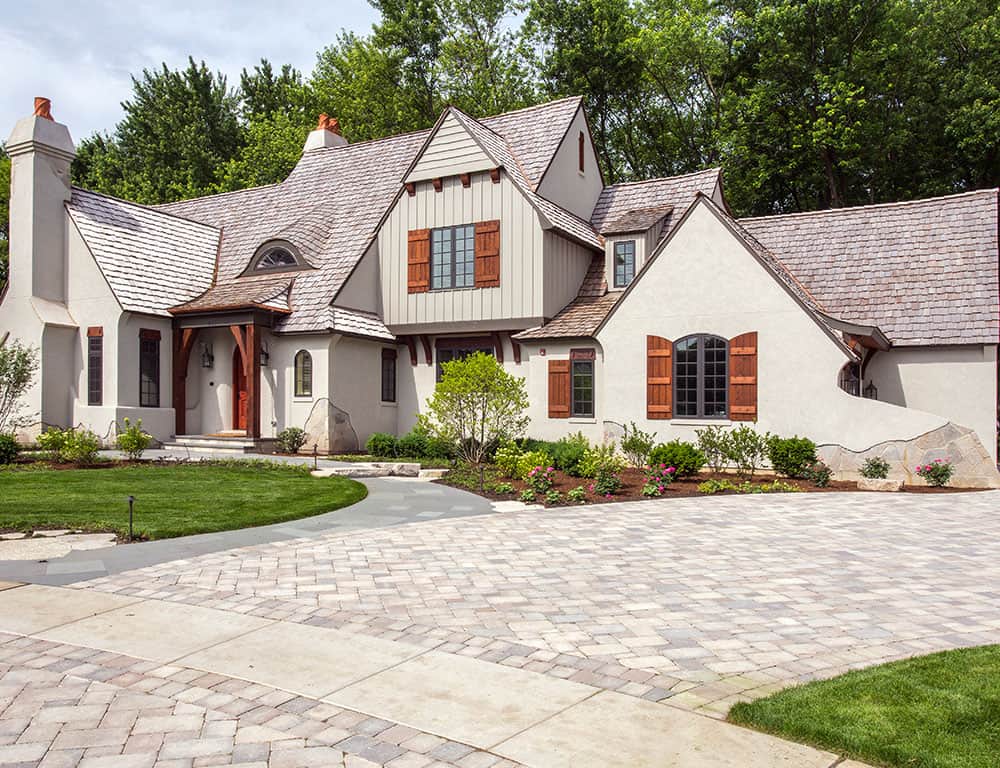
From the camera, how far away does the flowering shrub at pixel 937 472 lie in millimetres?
14688

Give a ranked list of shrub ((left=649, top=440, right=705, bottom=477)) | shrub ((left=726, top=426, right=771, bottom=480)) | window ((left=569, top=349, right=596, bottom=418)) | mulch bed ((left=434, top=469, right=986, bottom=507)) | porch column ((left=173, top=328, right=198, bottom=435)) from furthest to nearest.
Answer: porch column ((left=173, top=328, right=198, bottom=435)) → window ((left=569, top=349, right=596, bottom=418)) → shrub ((left=726, top=426, right=771, bottom=480)) → shrub ((left=649, top=440, right=705, bottom=477)) → mulch bed ((left=434, top=469, right=986, bottom=507))

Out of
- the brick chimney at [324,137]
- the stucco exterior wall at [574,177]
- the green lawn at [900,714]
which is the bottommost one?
the green lawn at [900,714]

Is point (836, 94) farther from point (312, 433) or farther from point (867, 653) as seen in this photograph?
point (867, 653)

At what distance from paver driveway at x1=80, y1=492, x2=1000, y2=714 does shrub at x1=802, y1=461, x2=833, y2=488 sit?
151 inches

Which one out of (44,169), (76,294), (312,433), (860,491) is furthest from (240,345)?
(860,491)

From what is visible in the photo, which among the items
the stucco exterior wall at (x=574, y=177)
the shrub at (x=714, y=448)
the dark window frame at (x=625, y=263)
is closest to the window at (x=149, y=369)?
the stucco exterior wall at (x=574, y=177)

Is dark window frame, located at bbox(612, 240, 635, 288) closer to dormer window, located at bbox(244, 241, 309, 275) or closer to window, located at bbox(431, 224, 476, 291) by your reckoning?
window, located at bbox(431, 224, 476, 291)

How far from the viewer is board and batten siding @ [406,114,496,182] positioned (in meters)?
21.4

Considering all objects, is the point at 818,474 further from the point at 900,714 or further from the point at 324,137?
the point at 324,137

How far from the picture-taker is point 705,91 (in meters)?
35.7

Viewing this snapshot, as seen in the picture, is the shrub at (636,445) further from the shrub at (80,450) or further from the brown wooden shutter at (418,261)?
the shrub at (80,450)

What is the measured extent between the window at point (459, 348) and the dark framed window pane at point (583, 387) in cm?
294

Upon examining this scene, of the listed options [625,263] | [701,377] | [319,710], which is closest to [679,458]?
[701,377]

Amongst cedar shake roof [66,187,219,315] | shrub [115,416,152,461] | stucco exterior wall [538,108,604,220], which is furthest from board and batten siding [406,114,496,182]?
shrub [115,416,152,461]
